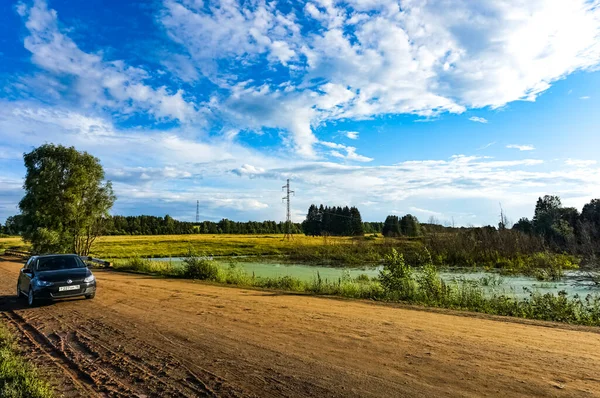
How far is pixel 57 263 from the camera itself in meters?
13.9

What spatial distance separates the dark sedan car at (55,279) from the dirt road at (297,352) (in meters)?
0.81

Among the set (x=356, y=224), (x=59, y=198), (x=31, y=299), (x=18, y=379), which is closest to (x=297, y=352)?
(x=18, y=379)

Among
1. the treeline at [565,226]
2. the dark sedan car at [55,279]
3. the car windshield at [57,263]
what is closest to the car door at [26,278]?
the dark sedan car at [55,279]

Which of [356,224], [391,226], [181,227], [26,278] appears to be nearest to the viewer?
[26,278]

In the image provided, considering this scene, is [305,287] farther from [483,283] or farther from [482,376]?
[482,376]

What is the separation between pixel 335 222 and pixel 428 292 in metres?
98.0

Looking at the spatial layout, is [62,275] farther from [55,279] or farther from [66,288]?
[66,288]

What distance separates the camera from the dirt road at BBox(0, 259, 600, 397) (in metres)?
5.54

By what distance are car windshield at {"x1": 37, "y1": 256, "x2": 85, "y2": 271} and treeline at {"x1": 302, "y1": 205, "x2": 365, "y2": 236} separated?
303 ft

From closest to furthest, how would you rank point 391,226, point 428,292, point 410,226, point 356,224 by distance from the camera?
point 428,292 → point 410,226 → point 391,226 → point 356,224

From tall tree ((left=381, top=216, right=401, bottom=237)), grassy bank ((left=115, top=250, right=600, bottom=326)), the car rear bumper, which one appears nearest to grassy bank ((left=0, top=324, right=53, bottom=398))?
the car rear bumper

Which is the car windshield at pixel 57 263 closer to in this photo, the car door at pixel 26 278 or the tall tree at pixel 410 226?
the car door at pixel 26 278

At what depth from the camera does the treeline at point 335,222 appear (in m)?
109

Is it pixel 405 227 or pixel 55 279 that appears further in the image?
pixel 405 227
